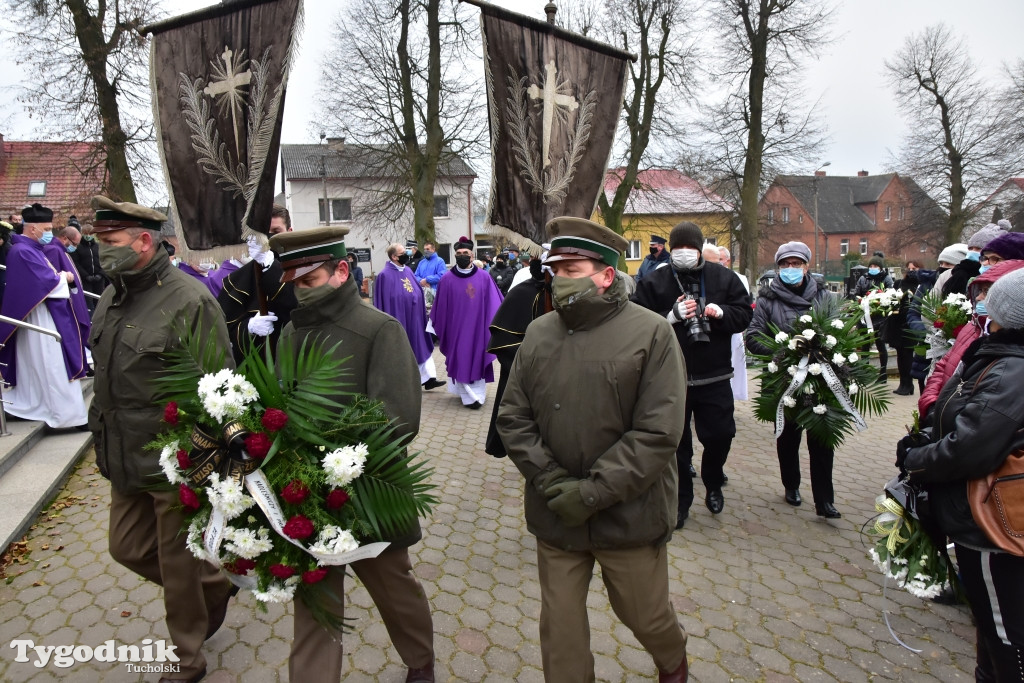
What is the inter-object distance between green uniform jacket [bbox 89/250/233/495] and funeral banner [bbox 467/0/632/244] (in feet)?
6.08

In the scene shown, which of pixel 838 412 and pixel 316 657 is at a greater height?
pixel 838 412

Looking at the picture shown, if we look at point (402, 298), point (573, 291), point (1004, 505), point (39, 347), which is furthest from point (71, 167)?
point (1004, 505)

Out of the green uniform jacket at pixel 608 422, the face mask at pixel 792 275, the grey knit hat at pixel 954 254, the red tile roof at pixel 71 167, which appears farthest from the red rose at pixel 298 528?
the red tile roof at pixel 71 167

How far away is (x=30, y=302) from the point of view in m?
6.42

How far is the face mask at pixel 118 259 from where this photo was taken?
10.2ft

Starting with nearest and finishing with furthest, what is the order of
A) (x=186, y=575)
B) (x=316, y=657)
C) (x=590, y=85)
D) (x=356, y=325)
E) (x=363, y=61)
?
(x=316, y=657), (x=356, y=325), (x=186, y=575), (x=590, y=85), (x=363, y=61)

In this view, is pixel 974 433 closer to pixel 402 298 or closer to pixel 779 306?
pixel 779 306

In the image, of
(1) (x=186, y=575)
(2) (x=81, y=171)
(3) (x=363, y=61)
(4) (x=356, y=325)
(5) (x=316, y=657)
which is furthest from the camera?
(3) (x=363, y=61)

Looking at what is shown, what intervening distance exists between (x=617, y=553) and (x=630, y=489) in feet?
1.04

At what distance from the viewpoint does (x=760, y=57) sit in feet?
75.9

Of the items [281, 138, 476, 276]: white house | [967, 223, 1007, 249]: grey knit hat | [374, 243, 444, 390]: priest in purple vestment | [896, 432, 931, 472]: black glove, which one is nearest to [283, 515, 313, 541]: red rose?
[896, 432, 931, 472]: black glove

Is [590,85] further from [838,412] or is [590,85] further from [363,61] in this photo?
[363,61]

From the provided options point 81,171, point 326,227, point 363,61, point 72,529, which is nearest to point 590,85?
point 326,227

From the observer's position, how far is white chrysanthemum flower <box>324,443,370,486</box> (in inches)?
94.0
